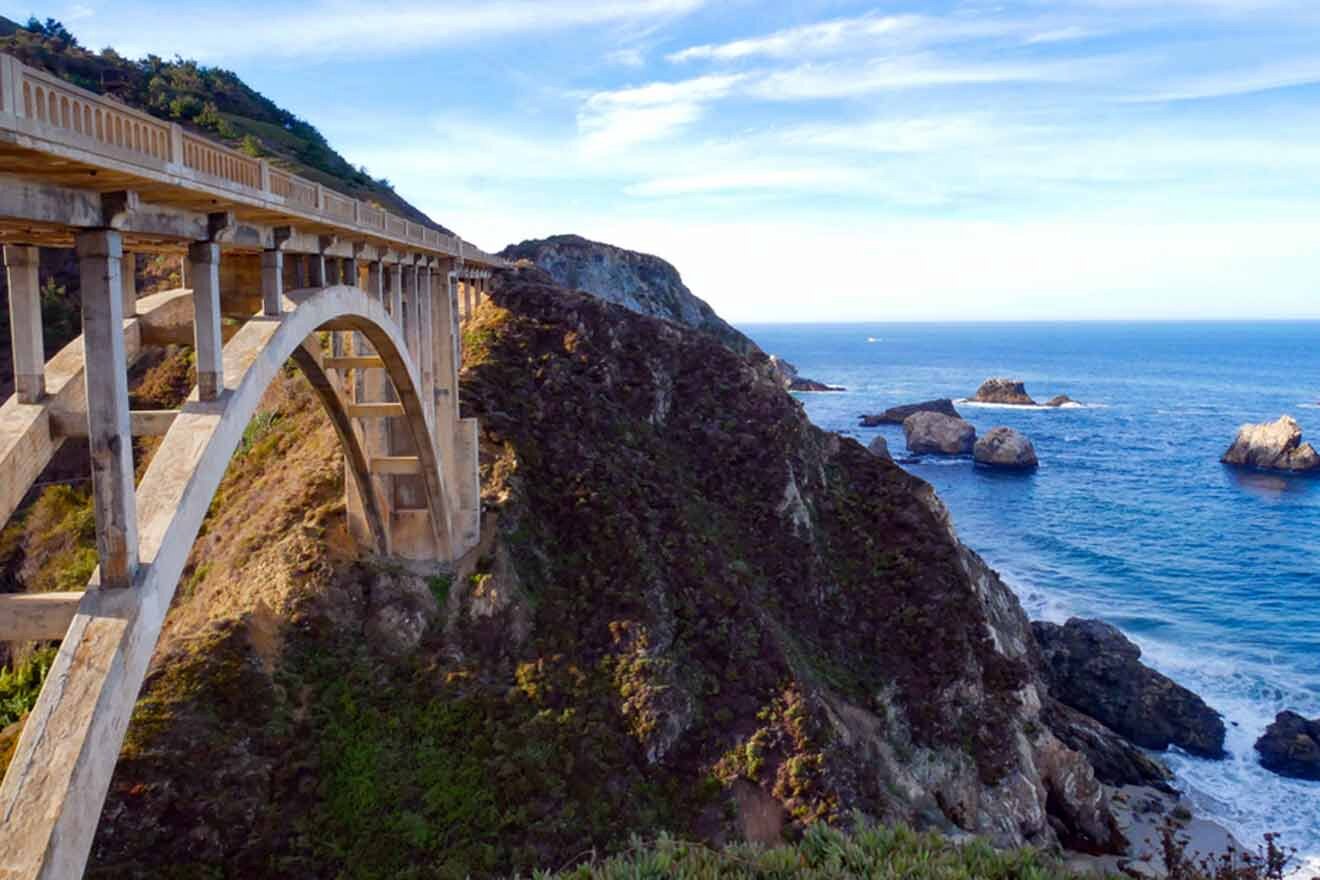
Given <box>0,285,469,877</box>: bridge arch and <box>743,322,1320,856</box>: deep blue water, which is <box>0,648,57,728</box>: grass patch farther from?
<box>743,322,1320,856</box>: deep blue water

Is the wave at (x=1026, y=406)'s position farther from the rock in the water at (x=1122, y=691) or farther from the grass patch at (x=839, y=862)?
the grass patch at (x=839, y=862)

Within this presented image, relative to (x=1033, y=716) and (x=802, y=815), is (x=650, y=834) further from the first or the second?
(x=1033, y=716)

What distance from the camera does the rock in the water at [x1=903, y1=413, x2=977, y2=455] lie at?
88062 millimetres

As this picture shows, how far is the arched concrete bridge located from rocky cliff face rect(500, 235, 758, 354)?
184ft

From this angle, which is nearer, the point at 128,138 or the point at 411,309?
the point at 128,138

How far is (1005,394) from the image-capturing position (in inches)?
4843

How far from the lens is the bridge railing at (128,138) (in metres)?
7.42

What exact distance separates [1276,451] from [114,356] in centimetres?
9096

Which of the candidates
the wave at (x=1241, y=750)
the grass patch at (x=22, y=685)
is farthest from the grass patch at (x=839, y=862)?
the wave at (x=1241, y=750)

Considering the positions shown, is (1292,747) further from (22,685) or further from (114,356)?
(22,685)

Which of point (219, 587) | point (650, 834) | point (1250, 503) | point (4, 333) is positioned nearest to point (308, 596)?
point (219, 587)

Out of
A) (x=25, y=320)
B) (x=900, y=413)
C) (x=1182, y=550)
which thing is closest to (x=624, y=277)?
(x=1182, y=550)

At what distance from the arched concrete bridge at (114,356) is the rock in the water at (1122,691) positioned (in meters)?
34.7

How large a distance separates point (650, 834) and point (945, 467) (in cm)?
6668
